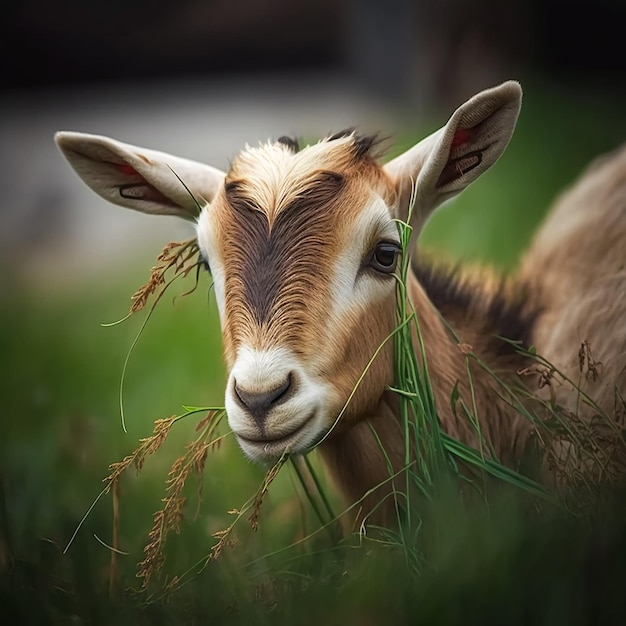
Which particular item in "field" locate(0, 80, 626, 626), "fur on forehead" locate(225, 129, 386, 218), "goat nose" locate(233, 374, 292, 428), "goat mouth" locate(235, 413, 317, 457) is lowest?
"field" locate(0, 80, 626, 626)

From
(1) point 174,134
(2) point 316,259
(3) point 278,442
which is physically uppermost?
(1) point 174,134

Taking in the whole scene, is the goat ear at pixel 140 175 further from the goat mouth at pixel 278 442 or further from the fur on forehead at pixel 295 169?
the goat mouth at pixel 278 442

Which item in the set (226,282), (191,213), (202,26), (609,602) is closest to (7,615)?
(226,282)

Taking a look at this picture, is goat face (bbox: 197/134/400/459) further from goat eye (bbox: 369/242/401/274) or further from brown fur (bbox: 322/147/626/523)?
brown fur (bbox: 322/147/626/523)

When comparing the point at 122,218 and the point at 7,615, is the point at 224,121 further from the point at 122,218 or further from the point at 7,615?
the point at 7,615

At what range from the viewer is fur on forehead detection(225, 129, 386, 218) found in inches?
126

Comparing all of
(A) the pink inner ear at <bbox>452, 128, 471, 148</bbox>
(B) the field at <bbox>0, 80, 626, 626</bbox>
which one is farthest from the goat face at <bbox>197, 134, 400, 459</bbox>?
(B) the field at <bbox>0, 80, 626, 626</bbox>

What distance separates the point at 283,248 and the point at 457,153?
653 mm

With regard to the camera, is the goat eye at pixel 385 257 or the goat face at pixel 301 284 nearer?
the goat face at pixel 301 284

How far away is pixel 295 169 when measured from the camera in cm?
327

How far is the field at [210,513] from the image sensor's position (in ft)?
9.10

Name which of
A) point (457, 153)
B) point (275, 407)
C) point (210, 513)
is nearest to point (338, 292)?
point (275, 407)

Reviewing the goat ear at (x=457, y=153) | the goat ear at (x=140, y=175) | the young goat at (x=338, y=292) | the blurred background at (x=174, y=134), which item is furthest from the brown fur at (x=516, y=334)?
the goat ear at (x=140, y=175)

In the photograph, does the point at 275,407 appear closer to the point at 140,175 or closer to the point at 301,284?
the point at 301,284
